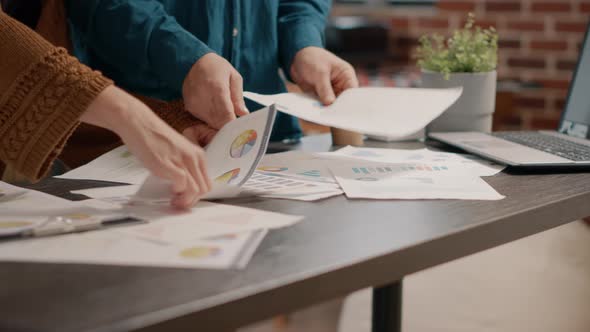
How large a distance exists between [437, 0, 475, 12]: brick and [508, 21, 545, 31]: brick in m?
0.22

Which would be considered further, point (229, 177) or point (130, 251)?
point (229, 177)

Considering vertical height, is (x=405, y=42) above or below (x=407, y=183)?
below

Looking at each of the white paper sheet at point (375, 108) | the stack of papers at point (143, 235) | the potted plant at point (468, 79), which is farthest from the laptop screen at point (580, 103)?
the stack of papers at point (143, 235)

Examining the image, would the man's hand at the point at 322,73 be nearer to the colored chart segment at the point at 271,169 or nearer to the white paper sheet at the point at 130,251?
the colored chart segment at the point at 271,169

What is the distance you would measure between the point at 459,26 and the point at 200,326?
310 cm

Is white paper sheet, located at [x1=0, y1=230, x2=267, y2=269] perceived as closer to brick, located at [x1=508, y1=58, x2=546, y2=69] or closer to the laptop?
the laptop

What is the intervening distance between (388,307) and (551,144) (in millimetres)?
398

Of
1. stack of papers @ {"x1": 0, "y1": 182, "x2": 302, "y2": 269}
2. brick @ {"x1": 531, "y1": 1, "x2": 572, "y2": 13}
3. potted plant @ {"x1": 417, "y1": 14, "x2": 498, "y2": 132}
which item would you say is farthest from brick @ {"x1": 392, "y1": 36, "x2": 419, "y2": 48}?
stack of papers @ {"x1": 0, "y1": 182, "x2": 302, "y2": 269}

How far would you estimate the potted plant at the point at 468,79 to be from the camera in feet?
4.35

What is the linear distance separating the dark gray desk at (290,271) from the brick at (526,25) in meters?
2.43

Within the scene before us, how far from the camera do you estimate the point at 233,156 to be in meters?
0.92

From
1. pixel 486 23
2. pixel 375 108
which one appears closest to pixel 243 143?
pixel 375 108

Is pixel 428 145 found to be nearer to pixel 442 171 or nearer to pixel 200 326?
pixel 442 171

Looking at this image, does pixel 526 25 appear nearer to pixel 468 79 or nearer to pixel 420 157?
pixel 468 79
